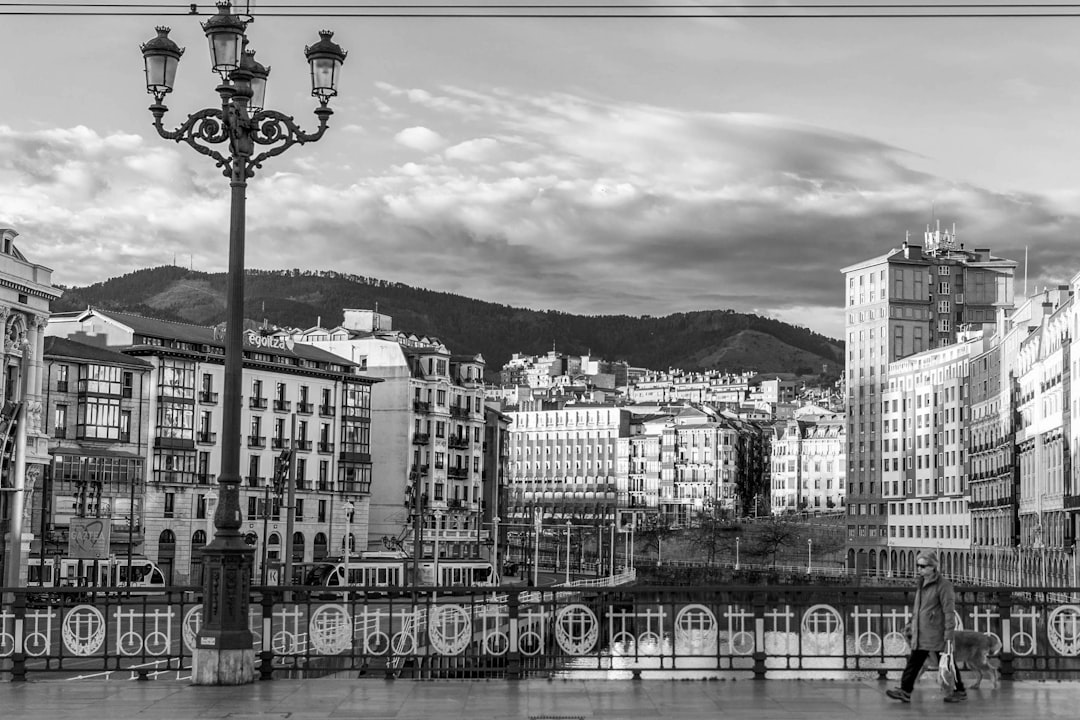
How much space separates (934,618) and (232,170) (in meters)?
12.8

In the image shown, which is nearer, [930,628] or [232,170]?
[930,628]

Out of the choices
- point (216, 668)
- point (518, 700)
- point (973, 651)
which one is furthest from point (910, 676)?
point (216, 668)

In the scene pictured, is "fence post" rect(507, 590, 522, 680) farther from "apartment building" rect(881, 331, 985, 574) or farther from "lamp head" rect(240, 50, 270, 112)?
"apartment building" rect(881, 331, 985, 574)

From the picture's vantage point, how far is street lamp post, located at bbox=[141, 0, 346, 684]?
23969 mm

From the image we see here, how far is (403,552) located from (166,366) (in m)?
22.1

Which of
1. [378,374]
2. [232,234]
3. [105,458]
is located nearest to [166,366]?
Answer: [105,458]

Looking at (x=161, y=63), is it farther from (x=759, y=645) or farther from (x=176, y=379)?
(x=176, y=379)

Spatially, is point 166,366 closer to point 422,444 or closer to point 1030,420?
point 422,444

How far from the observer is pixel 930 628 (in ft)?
73.7

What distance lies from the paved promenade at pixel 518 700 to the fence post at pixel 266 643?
406 mm

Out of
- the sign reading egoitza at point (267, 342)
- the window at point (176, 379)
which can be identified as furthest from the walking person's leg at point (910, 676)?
the sign reading egoitza at point (267, 342)

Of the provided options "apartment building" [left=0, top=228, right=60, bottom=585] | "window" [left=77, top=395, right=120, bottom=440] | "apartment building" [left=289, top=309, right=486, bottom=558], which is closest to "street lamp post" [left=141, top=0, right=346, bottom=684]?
"apartment building" [left=0, top=228, right=60, bottom=585]

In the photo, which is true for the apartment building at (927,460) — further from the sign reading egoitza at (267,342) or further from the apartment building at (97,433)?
the apartment building at (97,433)

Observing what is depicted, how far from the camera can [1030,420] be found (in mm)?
127500
